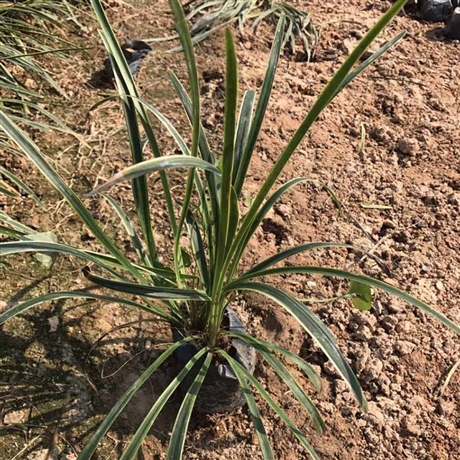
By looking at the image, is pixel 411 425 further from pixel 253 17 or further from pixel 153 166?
pixel 253 17

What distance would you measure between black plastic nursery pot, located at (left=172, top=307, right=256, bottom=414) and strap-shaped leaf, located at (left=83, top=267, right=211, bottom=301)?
0.29 metres

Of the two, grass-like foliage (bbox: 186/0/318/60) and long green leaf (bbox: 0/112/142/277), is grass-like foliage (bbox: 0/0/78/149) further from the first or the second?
long green leaf (bbox: 0/112/142/277)

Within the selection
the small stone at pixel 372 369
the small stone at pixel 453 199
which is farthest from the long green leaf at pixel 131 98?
the small stone at pixel 453 199

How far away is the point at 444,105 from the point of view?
257 cm

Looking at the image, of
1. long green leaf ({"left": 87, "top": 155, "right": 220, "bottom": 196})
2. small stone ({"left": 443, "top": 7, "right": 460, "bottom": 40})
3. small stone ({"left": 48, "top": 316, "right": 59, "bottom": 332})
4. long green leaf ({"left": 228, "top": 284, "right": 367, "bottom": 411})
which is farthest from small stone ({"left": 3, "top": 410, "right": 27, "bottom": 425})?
small stone ({"left": 443, "top": 7, "right": 460, "bottom": 40})

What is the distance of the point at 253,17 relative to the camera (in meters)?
2.97

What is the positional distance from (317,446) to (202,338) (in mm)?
413

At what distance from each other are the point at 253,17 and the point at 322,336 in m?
2.16

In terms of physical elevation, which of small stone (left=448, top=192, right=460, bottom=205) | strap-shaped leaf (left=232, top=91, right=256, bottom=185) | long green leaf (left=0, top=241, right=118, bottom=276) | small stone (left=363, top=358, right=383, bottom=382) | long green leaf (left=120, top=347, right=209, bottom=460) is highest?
strap-shaped leaf (left=232, top=91, right=256, bottom=185)

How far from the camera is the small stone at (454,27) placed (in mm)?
2898

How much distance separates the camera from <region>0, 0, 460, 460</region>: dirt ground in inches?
64.0

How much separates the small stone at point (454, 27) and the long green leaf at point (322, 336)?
7.04ft

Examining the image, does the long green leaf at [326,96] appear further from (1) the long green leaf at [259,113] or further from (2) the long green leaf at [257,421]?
(2) the long green leaf at [257,421]

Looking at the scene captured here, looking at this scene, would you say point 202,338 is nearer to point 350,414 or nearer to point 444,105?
point 350,414
